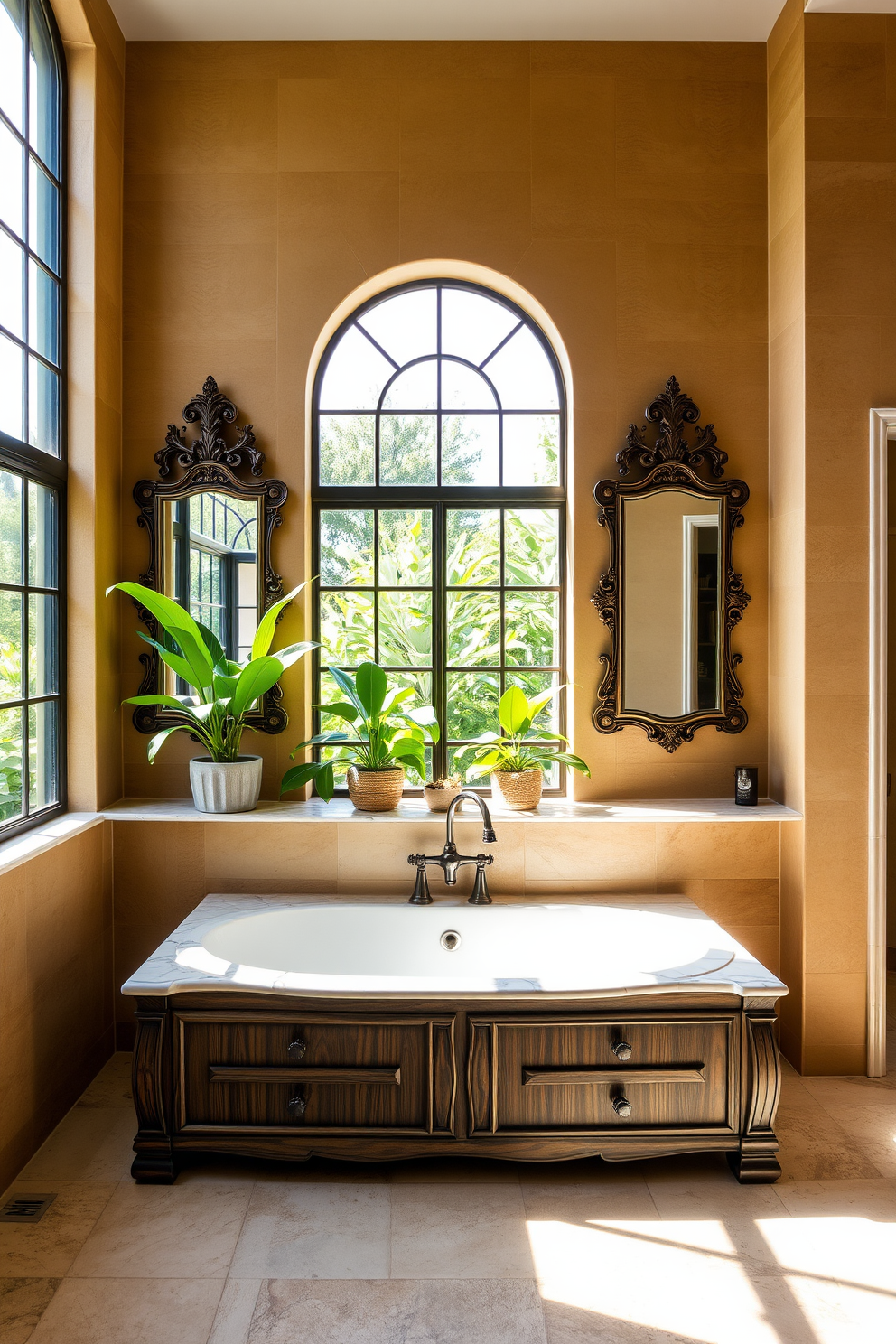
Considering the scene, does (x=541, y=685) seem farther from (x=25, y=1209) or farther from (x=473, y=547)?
(x=25, y=1209)

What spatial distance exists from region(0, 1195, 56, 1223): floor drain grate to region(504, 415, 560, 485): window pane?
8.18 feet

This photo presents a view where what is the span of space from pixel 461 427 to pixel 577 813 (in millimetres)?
1422

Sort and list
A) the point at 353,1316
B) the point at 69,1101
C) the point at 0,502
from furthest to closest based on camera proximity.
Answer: the point at 69,1101, the point at 0,502, the point at 353,1316

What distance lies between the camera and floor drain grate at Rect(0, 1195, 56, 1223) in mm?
1998

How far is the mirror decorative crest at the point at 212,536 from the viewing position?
300 cm

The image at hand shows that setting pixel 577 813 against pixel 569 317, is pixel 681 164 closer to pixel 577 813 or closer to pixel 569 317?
pixel 569 317

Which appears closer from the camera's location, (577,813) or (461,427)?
(577,813)

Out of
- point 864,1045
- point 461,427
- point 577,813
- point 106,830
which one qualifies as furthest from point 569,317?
point 864,1045

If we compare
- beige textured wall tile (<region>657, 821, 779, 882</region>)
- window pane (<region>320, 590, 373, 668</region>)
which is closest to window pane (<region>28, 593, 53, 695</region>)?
window pane (<region>320, 590, 373, 668</region>)

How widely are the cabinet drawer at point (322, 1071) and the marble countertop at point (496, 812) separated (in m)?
0.77

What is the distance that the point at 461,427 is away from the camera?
318 cm

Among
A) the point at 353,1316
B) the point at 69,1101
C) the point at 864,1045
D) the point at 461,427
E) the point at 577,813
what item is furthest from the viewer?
the point at 461,427

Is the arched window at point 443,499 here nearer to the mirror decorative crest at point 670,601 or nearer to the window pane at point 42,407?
the mirror decorative crest at point 670,601

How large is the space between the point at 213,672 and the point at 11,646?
59cm
